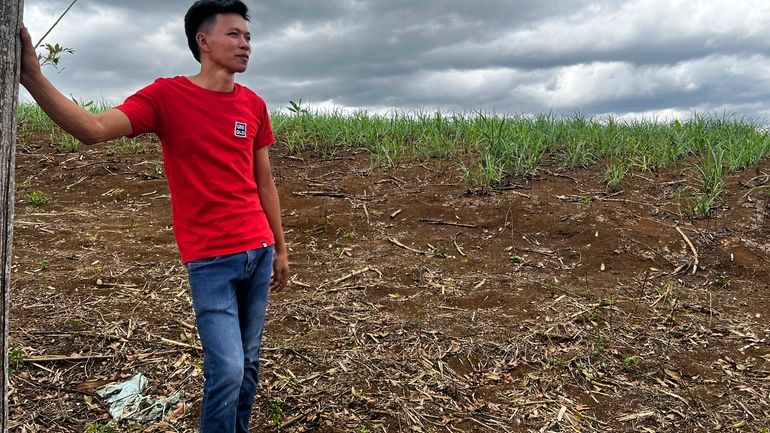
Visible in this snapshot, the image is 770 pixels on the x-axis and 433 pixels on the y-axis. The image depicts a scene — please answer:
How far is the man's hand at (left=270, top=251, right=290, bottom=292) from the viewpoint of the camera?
289 centimetres

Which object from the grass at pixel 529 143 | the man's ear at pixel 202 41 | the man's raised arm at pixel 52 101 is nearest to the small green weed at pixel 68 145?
the grass at pixel 529 143

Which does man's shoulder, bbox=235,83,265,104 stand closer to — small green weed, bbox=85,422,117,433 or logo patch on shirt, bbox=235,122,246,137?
logo patch on shirt, bbox=235,122,246,137

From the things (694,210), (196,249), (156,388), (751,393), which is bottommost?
(751,393)

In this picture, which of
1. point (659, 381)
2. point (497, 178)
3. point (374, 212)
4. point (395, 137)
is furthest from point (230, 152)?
point (395, 137)

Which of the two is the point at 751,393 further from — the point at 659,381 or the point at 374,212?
the point at 374,212

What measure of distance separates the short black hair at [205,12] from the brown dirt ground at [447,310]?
194 centimetres

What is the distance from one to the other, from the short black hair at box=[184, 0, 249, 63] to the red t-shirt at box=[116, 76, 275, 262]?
22 centimetres

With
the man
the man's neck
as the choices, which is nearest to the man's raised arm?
the man

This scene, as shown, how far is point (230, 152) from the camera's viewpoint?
249 centimetres

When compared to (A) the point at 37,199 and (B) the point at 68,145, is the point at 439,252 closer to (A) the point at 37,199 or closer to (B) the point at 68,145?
(A) the point at 37,199

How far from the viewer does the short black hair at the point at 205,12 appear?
251cm

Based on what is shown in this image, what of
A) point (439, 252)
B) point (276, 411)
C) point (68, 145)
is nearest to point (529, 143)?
point (439, 252)

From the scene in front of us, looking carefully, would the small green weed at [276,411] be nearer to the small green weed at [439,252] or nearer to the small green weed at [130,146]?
the small green weed at [439,252]

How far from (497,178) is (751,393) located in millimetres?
3287
